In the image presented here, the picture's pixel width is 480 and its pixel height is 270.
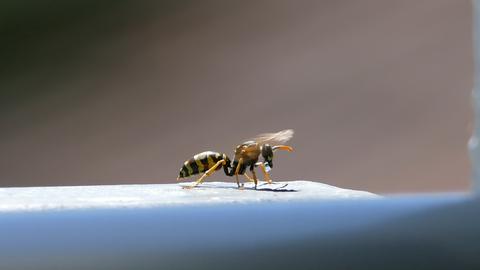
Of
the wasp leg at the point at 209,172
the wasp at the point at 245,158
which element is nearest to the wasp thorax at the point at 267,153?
the wasp at the point at 245,158

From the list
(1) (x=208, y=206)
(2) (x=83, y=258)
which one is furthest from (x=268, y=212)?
(2) (x=83, y=258)

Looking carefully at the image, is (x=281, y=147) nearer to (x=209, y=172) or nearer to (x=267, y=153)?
(x=267, y=153)

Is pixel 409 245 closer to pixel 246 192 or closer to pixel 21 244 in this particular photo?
pixel 246 192

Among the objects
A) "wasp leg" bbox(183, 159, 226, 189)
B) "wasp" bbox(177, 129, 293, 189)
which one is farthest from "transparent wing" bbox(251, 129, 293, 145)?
"wasp leg" bbox(183, 159, 226, 189)

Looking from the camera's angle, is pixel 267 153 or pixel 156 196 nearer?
pixel 156 196

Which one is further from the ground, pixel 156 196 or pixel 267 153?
pixel 267 153

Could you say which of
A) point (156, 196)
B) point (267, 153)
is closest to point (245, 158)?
point (267, 153)

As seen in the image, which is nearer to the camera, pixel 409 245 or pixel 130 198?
pixel 409 245

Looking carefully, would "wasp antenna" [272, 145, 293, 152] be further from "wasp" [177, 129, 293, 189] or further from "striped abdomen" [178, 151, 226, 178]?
"striped abdomen" [178, 151, 226, 178]
